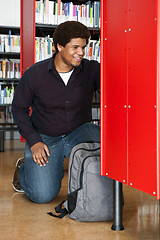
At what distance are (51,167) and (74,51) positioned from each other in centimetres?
65

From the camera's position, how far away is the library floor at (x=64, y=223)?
150 centimetres

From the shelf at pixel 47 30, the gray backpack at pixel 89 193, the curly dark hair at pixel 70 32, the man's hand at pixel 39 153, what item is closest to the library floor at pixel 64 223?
the gray backpack at pixel 89 193

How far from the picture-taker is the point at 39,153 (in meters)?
2.01

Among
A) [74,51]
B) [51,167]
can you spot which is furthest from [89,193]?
[74,51]

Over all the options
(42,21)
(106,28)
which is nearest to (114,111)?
(106,28)

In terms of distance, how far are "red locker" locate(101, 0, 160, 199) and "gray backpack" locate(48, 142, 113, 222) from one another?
155 mm

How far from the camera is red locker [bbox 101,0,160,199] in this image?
1.21m

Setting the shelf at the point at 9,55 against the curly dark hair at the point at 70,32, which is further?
the shelf at the point at 9,55

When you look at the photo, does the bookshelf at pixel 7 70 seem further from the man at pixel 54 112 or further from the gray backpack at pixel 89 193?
the gray backpack at pixel 89 193

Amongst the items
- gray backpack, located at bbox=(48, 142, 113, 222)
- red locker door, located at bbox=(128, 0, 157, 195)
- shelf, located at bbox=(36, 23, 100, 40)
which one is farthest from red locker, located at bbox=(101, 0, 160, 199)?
shelf, located at bbox=(36, 23, 100, 40)

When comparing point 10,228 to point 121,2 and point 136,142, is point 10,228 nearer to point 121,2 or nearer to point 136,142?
point 136,142

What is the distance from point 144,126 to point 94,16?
2.37m

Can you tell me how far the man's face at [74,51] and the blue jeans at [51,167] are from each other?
0.38 m

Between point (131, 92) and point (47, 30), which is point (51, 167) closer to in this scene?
point (131, 92)
